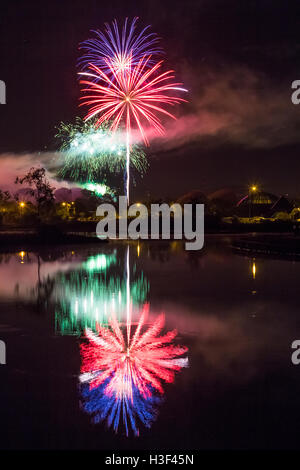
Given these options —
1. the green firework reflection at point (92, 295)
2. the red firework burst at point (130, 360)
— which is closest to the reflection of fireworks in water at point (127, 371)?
the red firework burst at point (130, 360)

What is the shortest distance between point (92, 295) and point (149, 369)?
7.52 meters

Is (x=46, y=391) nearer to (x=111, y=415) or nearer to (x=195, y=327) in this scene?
(x=111, y=415)

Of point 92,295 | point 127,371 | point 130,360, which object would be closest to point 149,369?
point 127,371

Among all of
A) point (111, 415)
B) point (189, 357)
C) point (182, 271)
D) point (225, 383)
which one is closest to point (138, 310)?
point (189, 357)

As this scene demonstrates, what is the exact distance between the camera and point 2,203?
106438 millimetres

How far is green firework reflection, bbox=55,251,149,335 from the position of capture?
1139cm

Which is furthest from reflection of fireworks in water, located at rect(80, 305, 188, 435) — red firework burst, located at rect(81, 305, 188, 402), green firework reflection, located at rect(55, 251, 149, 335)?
green firework reflection, located at rect(55, 251, 149, 335)

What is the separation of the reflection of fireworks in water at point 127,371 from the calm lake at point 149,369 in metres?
0.02

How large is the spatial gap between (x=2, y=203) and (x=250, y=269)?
91.0 metres

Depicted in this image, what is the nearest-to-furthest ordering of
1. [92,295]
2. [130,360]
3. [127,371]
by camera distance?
1. [127,371]
2. [130,360]
3. [92,295]

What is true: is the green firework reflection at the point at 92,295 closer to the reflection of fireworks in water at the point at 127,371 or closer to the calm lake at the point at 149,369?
the calm lake at the point at 149,369

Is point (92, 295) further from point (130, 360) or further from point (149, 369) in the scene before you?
point (149, 369)

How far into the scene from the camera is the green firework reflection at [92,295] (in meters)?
11.4

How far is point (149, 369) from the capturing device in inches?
300
